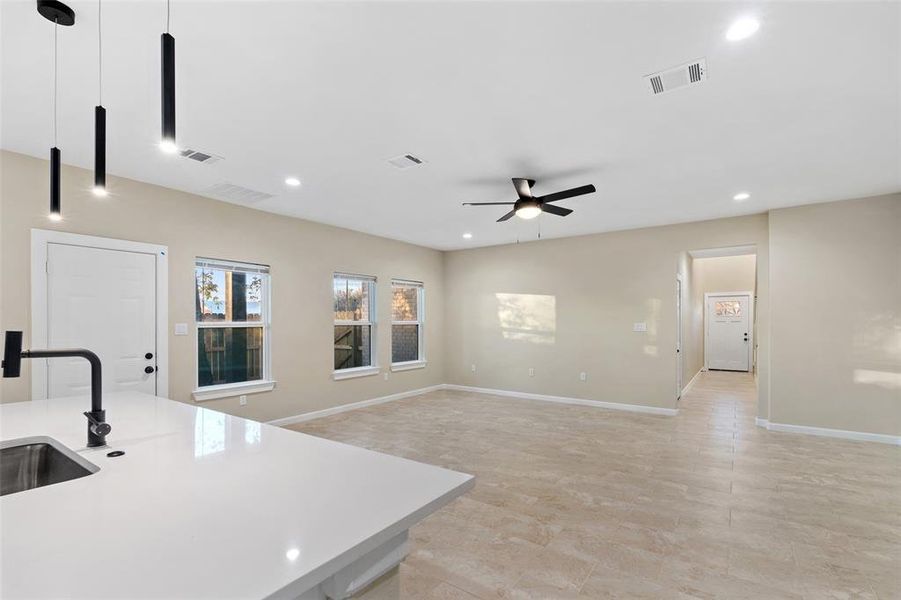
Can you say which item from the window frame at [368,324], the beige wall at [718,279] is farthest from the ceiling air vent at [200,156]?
the beige wall at [718,279]

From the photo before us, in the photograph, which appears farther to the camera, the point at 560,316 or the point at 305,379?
the point at 560,316

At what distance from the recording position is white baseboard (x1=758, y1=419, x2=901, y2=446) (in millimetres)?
4590

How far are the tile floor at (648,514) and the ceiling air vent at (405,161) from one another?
274cm

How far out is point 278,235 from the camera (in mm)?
5391

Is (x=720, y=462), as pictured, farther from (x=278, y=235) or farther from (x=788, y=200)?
(x=278, y=235)

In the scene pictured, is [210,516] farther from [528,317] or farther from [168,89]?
[528,317]

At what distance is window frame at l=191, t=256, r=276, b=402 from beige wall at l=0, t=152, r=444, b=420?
0.07 metres

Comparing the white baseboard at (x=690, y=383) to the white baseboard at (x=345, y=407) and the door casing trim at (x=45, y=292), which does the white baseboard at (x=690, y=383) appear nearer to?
the white baseboard at (x=345, y=407)

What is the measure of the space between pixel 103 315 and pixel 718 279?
1248 centimetres

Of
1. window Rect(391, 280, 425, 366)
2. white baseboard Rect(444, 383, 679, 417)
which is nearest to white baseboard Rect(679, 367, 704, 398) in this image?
white baseboard Rect(444, 383, 679, 417)

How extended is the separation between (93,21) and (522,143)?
2.56 metres

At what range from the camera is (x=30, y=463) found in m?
1.71

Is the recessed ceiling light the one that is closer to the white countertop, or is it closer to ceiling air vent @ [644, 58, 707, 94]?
ceiling air vent @ [644, 58, 707, 94]

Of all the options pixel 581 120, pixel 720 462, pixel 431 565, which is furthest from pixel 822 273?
pixel 431 565
